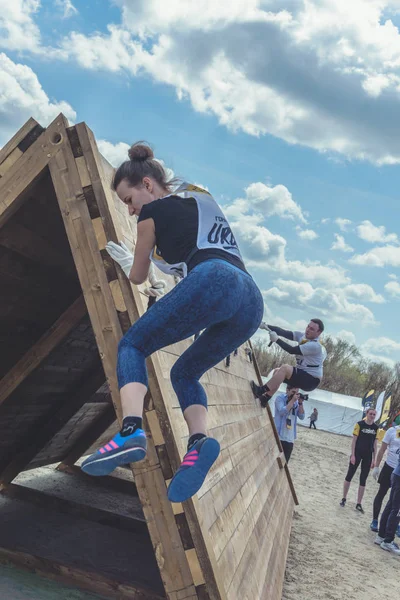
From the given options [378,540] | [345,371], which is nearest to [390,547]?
[378,540]

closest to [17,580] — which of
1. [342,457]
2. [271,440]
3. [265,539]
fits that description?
[265,539]

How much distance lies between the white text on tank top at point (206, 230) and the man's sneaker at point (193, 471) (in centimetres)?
83

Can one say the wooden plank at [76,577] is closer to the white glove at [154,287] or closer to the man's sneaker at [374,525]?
the white glove at [154,287]

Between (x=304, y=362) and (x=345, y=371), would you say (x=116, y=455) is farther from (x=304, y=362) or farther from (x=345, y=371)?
(x=345, y=371)

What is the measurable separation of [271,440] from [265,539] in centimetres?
403

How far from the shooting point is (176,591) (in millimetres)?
2619

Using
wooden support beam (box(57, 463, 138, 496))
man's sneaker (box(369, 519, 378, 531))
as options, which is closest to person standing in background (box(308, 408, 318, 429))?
man's sneaker (box(369, 519, 378, 531))

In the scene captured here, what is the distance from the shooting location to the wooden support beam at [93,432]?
25.4 feet

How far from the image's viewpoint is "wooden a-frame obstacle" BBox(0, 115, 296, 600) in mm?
2717

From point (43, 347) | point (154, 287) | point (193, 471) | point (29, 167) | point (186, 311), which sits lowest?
point (193, 471)

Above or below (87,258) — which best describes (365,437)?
below

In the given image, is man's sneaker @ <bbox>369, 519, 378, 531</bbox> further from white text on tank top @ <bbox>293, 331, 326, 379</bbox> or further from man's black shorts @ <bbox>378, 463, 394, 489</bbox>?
white text on tank top @ <bbox>293, 331, 326, 379</bbox>

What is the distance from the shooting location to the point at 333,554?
7855 millimetres

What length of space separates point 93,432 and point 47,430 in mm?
1516
